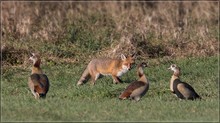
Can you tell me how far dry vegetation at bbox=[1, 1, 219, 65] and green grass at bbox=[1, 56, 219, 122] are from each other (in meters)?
1.14

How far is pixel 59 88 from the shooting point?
15641 mm

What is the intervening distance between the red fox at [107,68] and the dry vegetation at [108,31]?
310 cm

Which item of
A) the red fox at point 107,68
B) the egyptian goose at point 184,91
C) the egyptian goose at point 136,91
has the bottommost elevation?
the red fox at point 107,68

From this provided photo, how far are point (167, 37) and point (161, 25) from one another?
1828 millimetres

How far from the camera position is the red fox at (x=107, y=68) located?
16344 mm

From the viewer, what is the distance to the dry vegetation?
65.6ft

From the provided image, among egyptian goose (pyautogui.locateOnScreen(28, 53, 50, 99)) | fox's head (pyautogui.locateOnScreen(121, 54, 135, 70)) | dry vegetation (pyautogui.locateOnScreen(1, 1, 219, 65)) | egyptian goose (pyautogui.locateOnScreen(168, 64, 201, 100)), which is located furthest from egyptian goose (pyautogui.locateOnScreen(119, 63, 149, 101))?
dry vegetation (pyautogui.locateOnScreen(1, 1, 219, 65))

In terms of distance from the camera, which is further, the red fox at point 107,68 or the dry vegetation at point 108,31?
the dry vegetation at point 108,31

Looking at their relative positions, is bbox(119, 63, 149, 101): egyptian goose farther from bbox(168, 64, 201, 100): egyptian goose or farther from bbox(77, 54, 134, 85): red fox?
bbox(77, 54, 134, 85): red fox

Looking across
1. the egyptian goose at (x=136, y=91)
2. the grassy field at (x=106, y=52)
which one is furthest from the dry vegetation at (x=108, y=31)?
the egyptian goose at (x=136, y=91)

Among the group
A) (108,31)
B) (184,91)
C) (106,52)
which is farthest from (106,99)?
(108,31)

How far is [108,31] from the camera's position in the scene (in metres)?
22.0

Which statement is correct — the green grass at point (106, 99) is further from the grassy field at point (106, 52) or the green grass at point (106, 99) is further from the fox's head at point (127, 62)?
the fox's head at point (127, 62)

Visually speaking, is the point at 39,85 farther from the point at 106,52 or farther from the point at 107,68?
the point at 106,52
